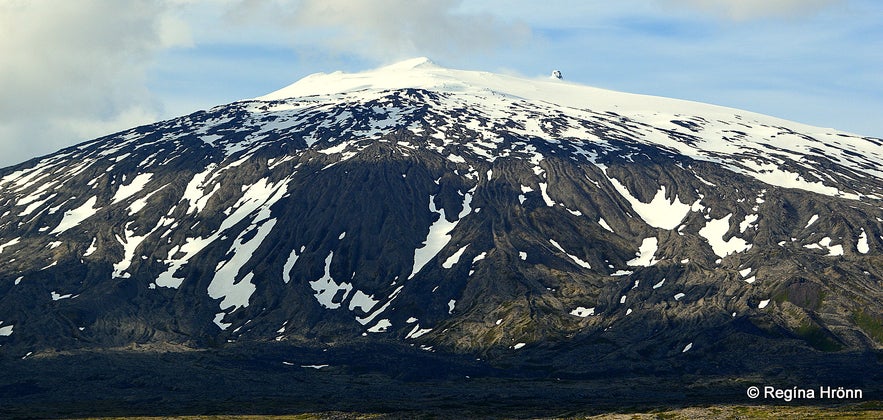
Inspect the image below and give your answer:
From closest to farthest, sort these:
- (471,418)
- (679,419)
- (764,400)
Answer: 1. (679,419)
2. (471,418)
3. (764,400)

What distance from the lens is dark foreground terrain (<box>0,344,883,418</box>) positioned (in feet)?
518

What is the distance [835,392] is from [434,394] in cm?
6459

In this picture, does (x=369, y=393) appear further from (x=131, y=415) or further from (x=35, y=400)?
(x=35, y=400)

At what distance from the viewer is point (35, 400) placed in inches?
6939

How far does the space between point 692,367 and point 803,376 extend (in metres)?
20.8

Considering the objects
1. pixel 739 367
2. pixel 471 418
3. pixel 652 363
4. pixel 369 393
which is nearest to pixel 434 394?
pixel 369 393

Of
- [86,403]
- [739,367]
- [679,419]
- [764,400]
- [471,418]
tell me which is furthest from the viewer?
[739,367]

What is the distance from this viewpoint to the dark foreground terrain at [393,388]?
15800 centimetres

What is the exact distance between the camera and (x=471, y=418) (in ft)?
488

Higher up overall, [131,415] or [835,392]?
[131,415]

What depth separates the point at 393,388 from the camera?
603 ft

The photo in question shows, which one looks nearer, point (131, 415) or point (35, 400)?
point (131, 415)

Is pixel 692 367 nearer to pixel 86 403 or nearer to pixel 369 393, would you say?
pixel 369 393

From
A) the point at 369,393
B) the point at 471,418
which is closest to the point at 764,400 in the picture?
the point at 471,418
